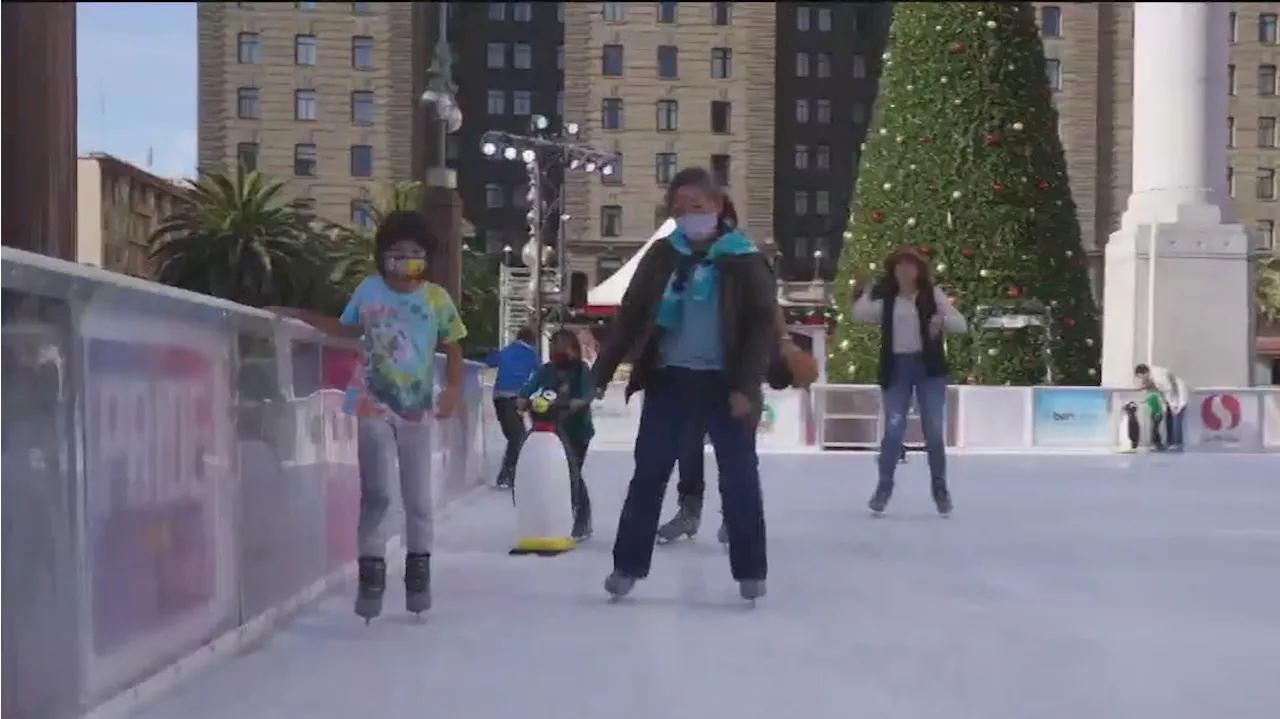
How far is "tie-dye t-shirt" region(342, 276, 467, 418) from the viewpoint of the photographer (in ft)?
14.9

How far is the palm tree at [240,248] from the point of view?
42938mm

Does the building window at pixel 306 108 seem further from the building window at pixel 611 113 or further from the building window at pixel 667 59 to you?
the building window at pixel 667 59

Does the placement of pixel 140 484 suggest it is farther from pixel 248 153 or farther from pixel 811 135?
pixel 811 135

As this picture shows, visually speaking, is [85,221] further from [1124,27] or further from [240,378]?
[240,378]

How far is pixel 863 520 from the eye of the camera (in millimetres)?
8484

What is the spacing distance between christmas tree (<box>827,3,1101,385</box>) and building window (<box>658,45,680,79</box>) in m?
35.8

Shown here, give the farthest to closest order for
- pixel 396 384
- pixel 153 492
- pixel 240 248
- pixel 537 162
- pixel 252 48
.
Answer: pixel 252 48, pixel 240 248, pixel 537 162, pixel 396 384, pixel 153 492

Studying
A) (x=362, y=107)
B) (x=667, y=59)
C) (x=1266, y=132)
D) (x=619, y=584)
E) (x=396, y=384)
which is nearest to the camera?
(x=396, y=384)

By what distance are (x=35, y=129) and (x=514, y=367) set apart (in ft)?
21.7

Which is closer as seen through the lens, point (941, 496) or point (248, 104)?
point (941, 496)

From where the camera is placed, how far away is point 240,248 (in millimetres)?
43000

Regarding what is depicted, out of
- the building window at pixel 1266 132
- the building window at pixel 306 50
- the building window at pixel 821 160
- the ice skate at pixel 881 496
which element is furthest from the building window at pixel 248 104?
the ice skate at pixel 881 496

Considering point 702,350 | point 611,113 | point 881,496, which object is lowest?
point 881,496

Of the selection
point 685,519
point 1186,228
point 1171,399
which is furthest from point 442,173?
point 1186,228
